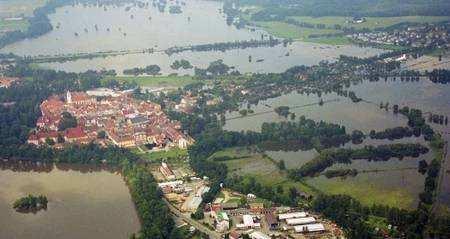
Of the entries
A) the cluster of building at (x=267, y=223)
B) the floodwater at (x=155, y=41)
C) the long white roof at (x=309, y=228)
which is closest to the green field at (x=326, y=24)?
the floodwater at (x=155, y=41)

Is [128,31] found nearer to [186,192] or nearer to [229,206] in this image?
[186,192]

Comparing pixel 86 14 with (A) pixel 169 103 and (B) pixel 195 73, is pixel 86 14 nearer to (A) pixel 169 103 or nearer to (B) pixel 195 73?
(B) pixel 195 73

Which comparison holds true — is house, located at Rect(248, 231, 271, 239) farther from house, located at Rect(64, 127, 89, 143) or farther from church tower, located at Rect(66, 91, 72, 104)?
church tower, located at Rect(66, 91, 72, 104)

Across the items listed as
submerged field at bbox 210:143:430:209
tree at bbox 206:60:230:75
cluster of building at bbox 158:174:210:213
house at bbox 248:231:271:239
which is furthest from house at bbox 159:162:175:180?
tree at bbox 206:60:230:75

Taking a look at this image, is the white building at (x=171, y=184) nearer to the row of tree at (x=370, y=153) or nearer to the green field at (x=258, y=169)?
the green field at (x=258, y=169)

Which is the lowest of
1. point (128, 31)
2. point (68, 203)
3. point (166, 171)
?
point (68, 203)

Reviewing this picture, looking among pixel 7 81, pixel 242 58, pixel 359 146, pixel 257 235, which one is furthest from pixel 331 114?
pixel 7 81
